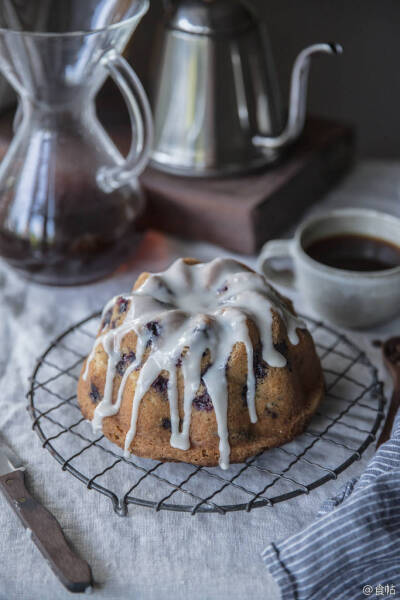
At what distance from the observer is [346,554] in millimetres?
691

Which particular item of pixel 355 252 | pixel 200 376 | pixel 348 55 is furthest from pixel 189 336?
pixel 348 55

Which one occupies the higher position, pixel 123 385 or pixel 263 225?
pixel 123 385

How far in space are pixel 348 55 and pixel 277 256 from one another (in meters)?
0.82

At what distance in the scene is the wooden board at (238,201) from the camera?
123 centimetres

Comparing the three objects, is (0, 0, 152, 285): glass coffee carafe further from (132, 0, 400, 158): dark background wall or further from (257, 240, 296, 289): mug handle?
(132, 0, 400, 158): dark background wall

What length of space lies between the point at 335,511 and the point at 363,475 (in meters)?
0.09

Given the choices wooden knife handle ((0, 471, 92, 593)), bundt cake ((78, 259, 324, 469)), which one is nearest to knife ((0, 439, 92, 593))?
wooden knife handle ((0, 471, 92, 593))

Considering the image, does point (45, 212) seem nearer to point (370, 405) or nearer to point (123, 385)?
point (123, 385)

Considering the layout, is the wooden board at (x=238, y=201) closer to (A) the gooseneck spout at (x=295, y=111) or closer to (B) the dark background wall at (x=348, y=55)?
(A) the gooseneck spout at (x=295, y=111)

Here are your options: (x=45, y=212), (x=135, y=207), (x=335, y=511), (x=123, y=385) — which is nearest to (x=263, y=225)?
(x=135, y=207)

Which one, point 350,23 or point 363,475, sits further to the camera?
point 350,23

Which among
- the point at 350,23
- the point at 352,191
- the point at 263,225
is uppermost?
the point at 350,23

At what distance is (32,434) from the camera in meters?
0.89

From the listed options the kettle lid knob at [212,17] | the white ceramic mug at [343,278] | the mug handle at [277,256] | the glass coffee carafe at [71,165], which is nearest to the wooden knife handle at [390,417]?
the white ceramic mug at [343,278]
